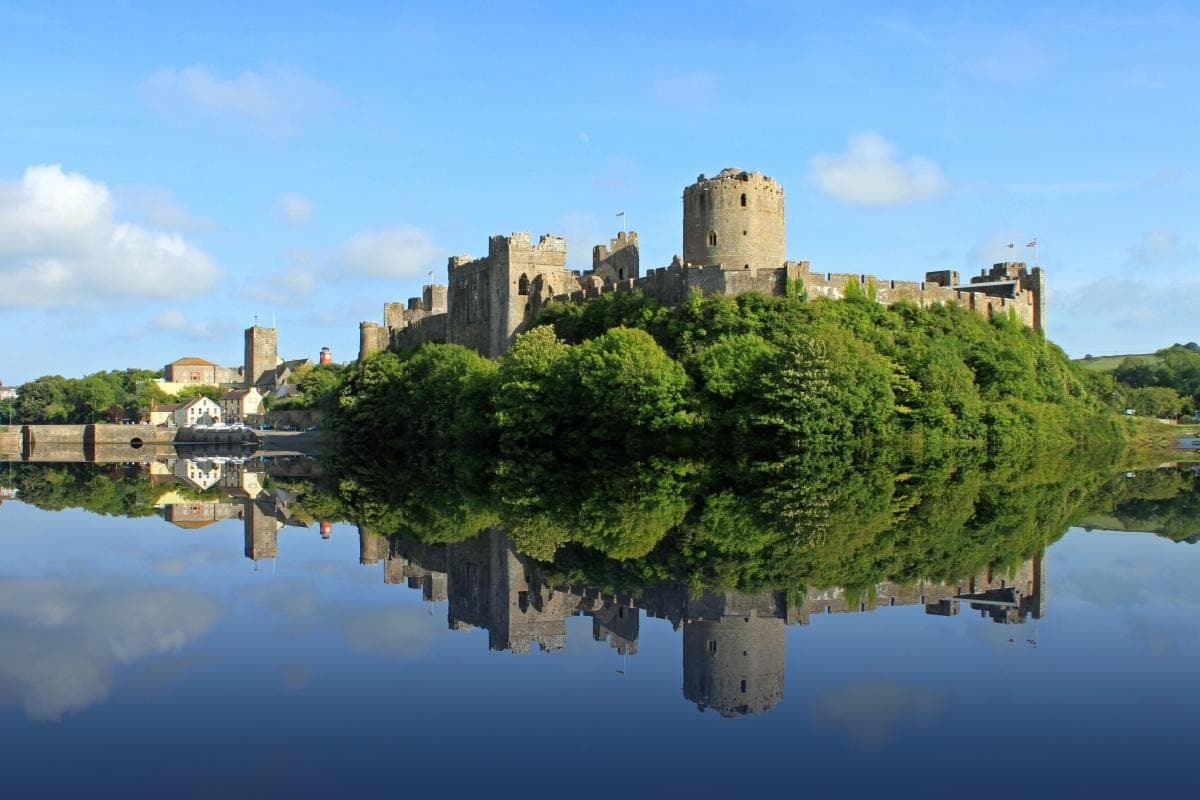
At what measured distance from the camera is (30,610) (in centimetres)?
1426

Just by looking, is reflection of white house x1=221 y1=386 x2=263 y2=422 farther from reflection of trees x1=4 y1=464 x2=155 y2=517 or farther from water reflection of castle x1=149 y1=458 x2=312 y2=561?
water reflection of castle x1=149 y1=458 x2=312 y2=561

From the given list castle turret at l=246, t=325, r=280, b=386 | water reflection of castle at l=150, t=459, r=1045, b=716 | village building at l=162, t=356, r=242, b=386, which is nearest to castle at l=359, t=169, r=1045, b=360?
water reflection of castle at l=150, t=459, r=1045, b=716

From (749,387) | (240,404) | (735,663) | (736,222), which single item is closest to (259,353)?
(240,404)

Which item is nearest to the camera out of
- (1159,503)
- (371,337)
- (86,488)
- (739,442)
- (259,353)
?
(1159,503)

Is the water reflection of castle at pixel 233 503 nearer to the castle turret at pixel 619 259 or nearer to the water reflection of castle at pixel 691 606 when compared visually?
the water reflection of castle at pixel 691 606

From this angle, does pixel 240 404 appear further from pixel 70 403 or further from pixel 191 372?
pixel 191 372

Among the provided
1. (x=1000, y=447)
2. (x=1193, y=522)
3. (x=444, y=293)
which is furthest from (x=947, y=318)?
(x=444, y=293)

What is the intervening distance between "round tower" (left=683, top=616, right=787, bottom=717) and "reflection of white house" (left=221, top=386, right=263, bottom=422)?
120 m

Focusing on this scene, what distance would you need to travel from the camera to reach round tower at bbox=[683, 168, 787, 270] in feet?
163

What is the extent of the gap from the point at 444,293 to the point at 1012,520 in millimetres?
59683

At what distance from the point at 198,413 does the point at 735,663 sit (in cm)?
11775

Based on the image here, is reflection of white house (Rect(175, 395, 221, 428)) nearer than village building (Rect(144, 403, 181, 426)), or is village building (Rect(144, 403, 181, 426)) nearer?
reflection of white house (Rect(175, 395, 221, 428))

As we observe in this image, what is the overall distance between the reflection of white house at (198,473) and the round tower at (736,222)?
856 inches

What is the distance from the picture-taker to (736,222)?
49812 millimetres
